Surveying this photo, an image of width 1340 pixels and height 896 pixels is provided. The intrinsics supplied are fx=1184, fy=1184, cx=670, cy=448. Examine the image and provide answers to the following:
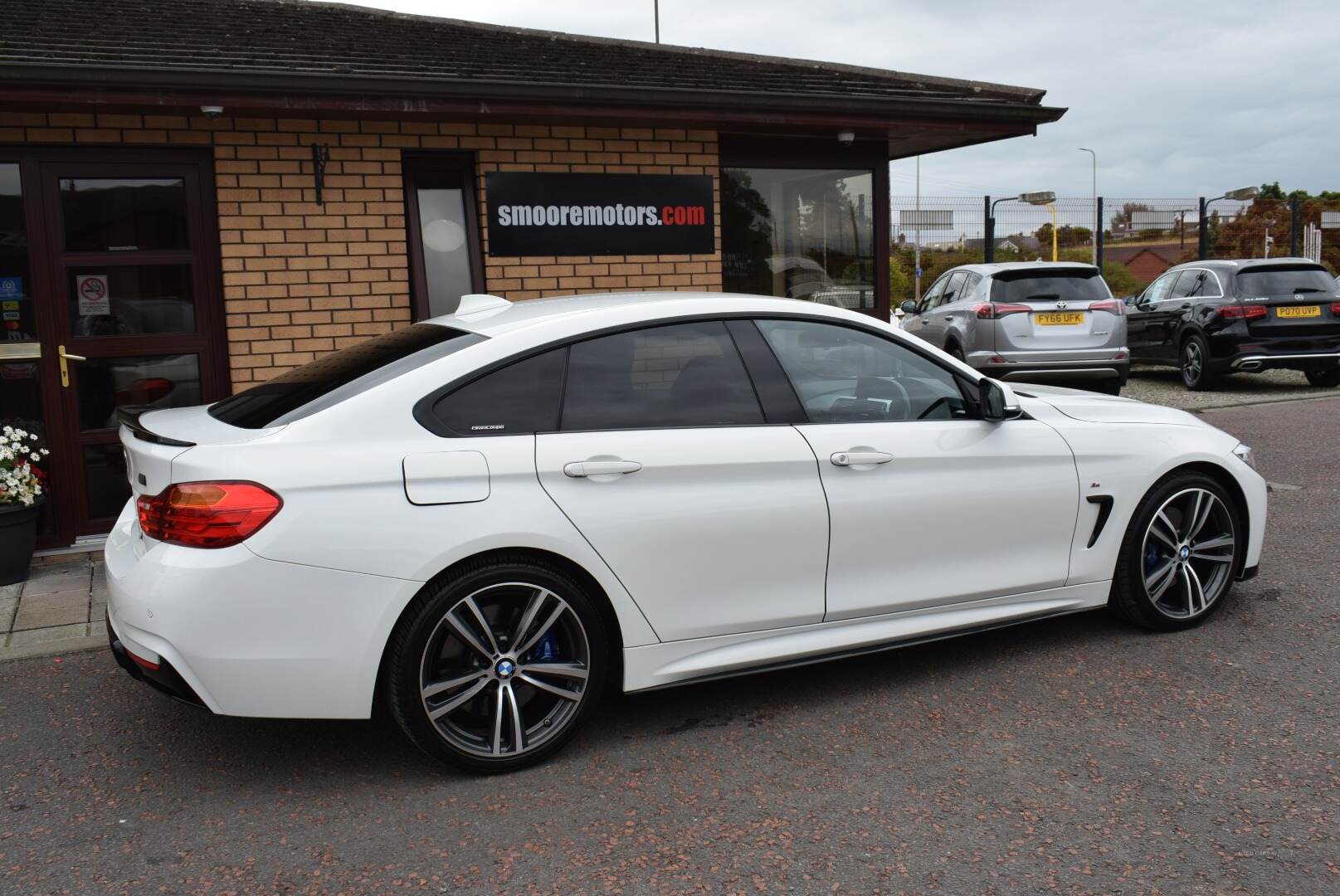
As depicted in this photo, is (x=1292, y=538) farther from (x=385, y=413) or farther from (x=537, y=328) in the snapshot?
(x=385, y=413)

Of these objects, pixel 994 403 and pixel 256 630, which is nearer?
pixel 256 630

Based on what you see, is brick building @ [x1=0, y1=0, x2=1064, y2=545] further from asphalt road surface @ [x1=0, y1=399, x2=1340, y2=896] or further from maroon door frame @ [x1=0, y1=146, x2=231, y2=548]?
asphalt road surface @ [x1=0, y1=399, x2=1340, y2=896]

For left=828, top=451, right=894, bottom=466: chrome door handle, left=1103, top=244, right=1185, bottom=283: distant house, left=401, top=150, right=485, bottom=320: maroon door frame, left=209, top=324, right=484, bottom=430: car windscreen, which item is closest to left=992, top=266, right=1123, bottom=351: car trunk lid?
left=401, top=150, right=485, bottom=320: maroon door frame

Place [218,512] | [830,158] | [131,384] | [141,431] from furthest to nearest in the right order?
1. [830,158]
2. [131,384]
3. [141,431]
4. [218,512]

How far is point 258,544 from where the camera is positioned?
3.42 metres

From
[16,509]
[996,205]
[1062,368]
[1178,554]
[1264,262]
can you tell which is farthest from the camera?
[996,205]

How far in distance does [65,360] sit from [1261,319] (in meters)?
12.5

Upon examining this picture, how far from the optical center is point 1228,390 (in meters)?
14.7

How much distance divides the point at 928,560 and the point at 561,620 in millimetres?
1427

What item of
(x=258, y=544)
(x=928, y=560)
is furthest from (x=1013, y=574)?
(x=258, y=544)

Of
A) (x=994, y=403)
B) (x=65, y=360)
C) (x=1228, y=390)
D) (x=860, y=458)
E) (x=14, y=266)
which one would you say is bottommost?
(x=1228, y=390)

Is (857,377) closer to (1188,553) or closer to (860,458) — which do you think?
(860,458)

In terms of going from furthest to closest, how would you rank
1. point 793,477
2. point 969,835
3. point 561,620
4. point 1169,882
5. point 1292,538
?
1. point 1292,538
2. point 793,477
3. point 561,620
4. point 969,835
5. point 1169,882

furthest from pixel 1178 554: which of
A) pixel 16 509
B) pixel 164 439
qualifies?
pixel 16 509
